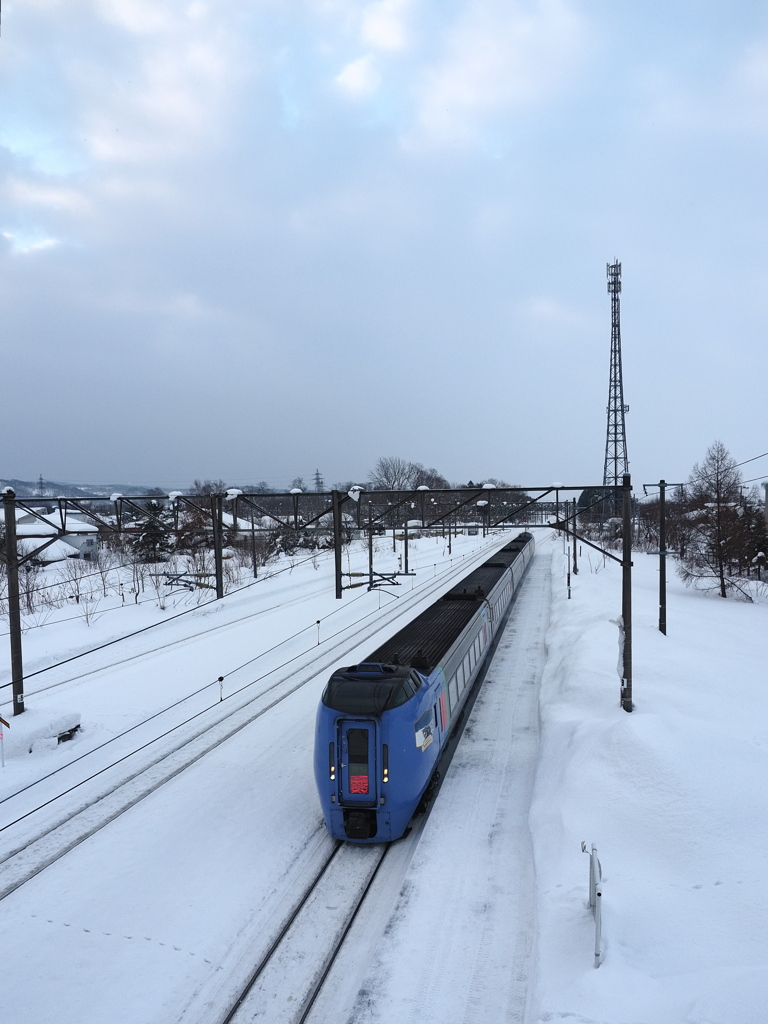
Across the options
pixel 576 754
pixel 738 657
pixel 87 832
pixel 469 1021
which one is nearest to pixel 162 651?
pixel 87 832

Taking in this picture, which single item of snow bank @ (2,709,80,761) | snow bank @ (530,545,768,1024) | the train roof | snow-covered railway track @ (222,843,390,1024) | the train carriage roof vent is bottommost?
snow-covered railway track @ (222,843,390,1024)

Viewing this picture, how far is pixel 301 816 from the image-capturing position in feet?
34.9

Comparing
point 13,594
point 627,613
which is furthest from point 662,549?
point 13,594

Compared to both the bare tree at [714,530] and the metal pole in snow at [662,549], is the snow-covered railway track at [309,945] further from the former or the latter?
the bare tree at [714,530]

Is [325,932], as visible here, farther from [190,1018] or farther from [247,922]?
[190,1018]

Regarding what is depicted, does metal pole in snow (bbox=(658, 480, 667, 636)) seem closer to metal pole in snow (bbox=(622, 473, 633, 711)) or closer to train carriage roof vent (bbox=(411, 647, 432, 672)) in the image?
metal pole in snow (bbox=(622, 473, 633, 711))

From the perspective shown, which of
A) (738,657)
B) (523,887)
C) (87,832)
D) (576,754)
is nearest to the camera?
(523,887)

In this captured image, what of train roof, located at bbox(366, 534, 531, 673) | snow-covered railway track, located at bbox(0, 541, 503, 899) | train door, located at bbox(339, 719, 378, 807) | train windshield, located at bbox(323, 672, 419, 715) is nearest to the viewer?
train door, located at bbox(339, 719, 378, 807)

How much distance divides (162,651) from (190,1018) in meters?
18.5

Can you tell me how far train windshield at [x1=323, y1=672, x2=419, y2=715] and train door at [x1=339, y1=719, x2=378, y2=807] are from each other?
0.24 meters

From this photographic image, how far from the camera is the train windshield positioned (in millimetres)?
9453

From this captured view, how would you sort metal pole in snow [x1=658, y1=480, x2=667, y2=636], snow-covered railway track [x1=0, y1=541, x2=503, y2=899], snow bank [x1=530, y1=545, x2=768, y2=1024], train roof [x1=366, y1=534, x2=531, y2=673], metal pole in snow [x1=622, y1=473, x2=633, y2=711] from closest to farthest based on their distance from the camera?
snow bank [x1=530, y1=545, x2=768, y2=1024] → snow-covered railway track [x1=0, y1=541, x2=503, y2=899] → train roof [x1=366, y1=534, x2=531, y2=673] → metal pole in snow [x1=622, y1=473, x2=633, y2=711] → metal pole in snow [x1=658, y1=480, x2=667, y2=636]

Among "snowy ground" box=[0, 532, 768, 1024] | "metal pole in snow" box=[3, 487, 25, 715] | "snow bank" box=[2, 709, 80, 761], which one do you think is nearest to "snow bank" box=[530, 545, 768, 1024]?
"snowy ground" box=[0, 532, 768, 1024]

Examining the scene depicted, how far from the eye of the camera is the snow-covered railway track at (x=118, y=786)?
31.9ft
